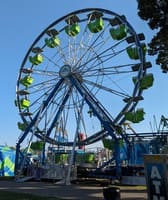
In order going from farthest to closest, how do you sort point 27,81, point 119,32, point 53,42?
point 27,81
point 53,42
point 119,32

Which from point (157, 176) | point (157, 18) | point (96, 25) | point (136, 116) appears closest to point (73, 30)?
point (96, 25)

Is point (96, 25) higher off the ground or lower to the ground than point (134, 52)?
higher

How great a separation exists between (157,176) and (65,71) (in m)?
22.0

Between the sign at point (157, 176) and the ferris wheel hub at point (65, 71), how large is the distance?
69.3ft

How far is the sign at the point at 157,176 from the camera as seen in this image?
9234mm

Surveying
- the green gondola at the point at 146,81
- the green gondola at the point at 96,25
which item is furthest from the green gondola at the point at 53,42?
the green gondola at the point at 146,81

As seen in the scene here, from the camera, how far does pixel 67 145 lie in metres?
30.6

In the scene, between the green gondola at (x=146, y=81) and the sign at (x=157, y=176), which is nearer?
the sign at (x=157, y=176)

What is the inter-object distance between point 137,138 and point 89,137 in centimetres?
466

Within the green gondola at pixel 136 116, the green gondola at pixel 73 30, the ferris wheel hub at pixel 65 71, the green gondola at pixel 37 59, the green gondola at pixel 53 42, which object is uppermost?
the green gondola at pixel 73 30

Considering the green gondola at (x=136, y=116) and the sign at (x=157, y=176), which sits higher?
the green gondola at (x=136, y=116)

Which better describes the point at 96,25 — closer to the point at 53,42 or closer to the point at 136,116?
the point at 53,42

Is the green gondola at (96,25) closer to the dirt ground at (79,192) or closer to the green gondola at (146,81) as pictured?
the green gondola at (146,81)

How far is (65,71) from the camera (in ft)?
101
